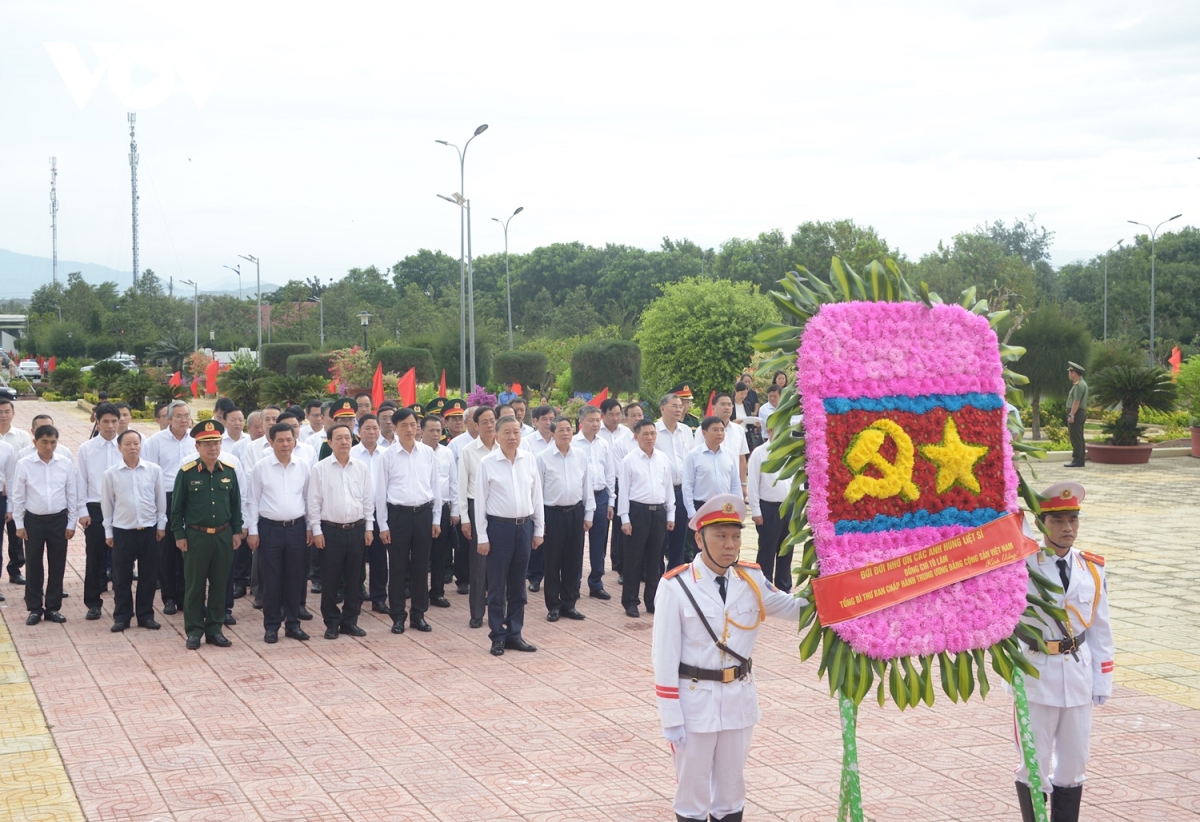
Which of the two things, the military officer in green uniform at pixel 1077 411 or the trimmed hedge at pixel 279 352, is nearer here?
the military officer in green uniform at pixel 1077 411

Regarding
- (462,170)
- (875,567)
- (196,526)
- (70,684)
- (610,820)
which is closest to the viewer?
(875,567)

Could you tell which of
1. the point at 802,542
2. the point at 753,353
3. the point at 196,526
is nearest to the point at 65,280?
the point at 753,353

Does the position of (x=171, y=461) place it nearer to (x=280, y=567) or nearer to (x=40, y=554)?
(x=40, y=554)

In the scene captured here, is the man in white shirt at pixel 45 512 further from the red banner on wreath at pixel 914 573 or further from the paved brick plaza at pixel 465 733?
the red banner on wreath at pixel 914 573

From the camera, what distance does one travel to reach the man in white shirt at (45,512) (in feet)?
30.2

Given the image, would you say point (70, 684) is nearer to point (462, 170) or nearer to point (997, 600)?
point (997, 600)

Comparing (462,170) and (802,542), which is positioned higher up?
(462,170)

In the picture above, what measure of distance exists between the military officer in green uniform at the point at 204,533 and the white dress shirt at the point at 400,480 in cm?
117

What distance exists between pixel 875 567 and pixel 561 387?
98.0ft

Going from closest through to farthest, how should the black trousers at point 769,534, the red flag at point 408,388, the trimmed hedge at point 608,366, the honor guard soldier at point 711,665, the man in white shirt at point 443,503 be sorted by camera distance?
1. the honor guard soldier at point 711,665
2. the black trousers at point 769,534
3. the man in white shirt at point 443,503
4. the red flag at point 408,388
5. the trimmed hedge at point 608,366

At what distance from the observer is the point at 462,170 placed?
2755 centimetres

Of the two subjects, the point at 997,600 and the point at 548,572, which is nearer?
the point at 997,600

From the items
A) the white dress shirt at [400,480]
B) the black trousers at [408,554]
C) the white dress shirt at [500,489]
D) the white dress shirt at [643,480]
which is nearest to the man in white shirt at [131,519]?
the white dress shirt at [400,480]

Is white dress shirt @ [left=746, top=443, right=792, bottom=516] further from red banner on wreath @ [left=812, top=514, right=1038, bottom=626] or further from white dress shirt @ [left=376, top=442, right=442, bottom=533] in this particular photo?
red banner on wreath @ [left=812, top=514, right=1038, bottom=626]
